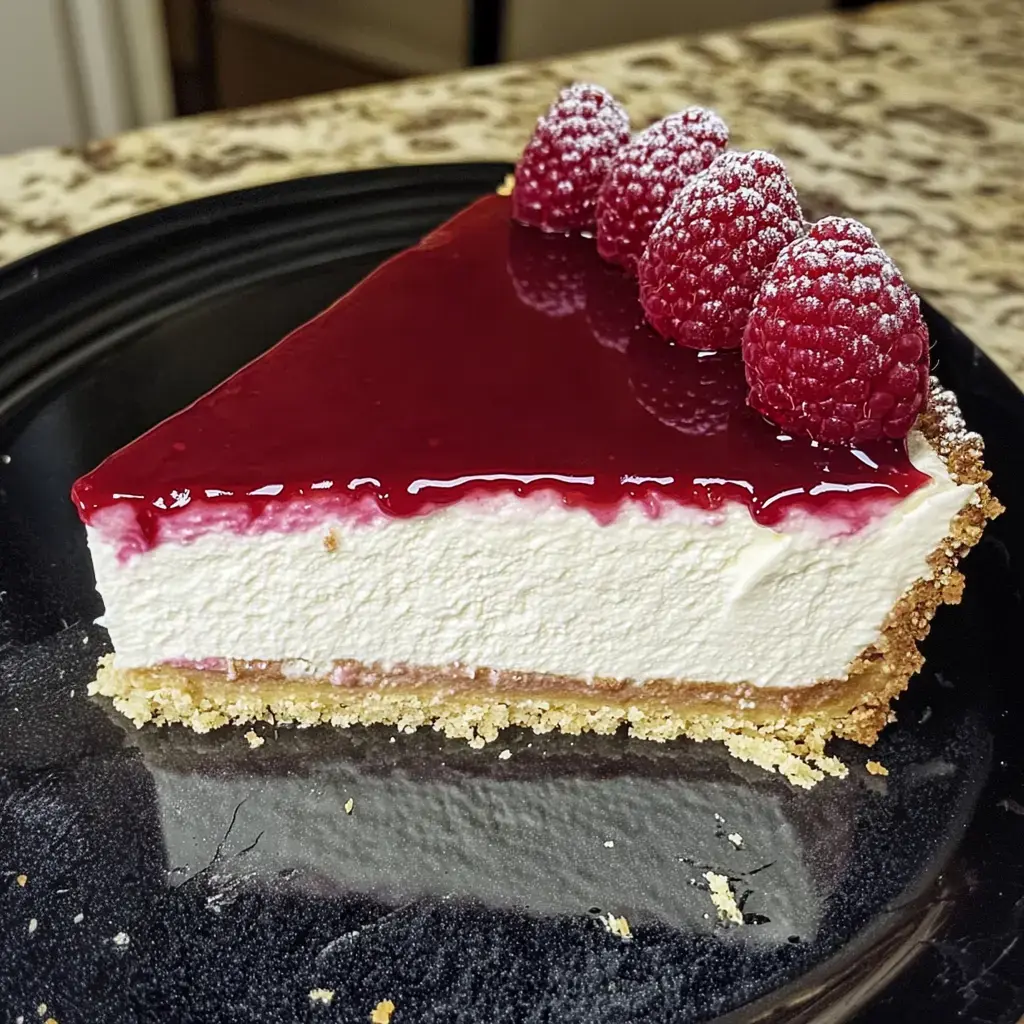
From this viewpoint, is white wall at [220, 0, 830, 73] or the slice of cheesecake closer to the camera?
the slice of cheesecake

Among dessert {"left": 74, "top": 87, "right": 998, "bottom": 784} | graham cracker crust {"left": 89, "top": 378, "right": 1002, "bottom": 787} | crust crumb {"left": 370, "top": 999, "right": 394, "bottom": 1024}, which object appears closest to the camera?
crust crumb {"left": 370, "top": 999, "right": 394, "bottom": 1024}

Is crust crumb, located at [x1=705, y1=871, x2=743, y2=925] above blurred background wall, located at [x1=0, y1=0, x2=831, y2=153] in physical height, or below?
above

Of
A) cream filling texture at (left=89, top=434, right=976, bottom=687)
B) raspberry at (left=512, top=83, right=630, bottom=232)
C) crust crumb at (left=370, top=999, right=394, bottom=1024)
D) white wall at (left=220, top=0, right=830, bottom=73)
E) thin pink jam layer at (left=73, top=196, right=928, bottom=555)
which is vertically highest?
raspberry at (left=512, top=83, right=630, bottom=232)

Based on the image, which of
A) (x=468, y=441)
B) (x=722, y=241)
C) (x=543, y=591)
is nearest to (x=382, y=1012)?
(x=543, y=591)

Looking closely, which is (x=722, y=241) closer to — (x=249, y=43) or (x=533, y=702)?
(x=533, y=702)

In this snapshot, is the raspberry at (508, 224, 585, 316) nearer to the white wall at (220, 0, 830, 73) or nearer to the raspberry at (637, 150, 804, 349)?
the raspberry at (637, 150, 804, 349)

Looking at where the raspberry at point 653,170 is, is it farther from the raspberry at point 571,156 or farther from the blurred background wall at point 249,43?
the blurred background wall at point 249,43

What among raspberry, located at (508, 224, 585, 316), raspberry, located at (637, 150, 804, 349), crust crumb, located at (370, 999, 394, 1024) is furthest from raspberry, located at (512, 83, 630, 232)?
crust crumb, located at (370, 999, 394, 1024)
